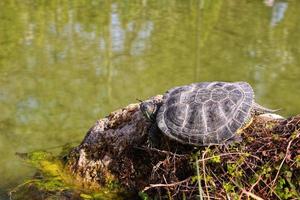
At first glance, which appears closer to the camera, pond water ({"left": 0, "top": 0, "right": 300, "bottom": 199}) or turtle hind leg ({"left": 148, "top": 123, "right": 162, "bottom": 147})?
turtle hind leg ({"left": 148, "top": 123, "right": 162, "bottom": 147})

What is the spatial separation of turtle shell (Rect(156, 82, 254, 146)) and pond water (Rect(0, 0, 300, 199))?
7.81 feet

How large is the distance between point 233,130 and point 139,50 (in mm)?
6561

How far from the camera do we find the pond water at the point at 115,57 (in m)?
6.82

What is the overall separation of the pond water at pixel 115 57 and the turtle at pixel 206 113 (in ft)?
7.75

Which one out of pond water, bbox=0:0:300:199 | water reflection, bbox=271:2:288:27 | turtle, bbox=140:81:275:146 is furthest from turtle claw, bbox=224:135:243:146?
water reflection, bbox=271:2:288:27

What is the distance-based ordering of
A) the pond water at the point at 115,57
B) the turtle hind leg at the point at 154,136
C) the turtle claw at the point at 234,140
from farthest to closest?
the pond water at the point at 115,57 → the turtle hind leg at the point at 154,136 → the turtle claw at the point at 234,140

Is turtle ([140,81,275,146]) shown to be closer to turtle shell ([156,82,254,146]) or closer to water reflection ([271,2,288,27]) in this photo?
turtle shell ([156,82,254,146])

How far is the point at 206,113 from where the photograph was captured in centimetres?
358

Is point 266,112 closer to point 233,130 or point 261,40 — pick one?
point 233,130

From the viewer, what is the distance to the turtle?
3.49 metres

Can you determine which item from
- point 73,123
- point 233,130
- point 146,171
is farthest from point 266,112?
point 73,123

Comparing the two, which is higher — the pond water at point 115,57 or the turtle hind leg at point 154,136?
the turtle hind leg at point 154,136

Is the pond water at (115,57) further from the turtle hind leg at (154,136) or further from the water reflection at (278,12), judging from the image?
the turtle hind leg at (154,136)

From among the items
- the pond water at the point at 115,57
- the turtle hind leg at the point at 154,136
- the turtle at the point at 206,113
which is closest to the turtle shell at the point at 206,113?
the turtle at the point at 206,113
